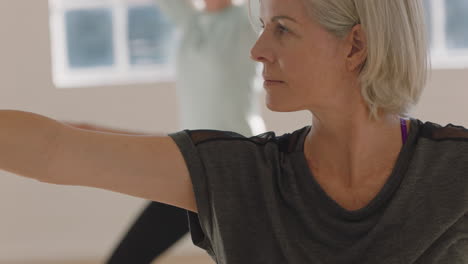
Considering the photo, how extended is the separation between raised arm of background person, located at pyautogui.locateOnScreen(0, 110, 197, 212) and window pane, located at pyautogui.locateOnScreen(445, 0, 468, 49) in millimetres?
4879

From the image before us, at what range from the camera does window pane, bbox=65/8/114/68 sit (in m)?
6.08

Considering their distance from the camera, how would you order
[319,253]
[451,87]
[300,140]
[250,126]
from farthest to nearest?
[451,87]
[250,126]
[300,140]
[319,253]

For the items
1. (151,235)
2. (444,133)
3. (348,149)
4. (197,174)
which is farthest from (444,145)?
(151,235)

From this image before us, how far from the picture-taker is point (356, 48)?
64.9 inches

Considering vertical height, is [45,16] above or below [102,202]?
above

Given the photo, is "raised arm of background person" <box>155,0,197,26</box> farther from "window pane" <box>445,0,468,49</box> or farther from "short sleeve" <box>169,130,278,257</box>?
"window pane" <box>445,0,468,49</box>

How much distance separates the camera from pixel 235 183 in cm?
156

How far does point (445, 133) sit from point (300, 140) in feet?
0.87

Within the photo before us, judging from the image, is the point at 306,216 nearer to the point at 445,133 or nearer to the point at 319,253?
the point at 319,253

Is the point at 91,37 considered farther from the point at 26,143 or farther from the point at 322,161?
the point at 26,143

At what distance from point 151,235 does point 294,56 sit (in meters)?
1.19

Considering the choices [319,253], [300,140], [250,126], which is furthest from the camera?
[250,126]

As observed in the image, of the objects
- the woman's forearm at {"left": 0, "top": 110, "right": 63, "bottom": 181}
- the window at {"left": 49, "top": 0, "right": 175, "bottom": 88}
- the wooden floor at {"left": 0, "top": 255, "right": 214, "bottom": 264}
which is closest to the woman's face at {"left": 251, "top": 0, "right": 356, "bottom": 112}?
the woman's forearm at {"left": 0, "top": 110, "right": 63, "bottom": 181}

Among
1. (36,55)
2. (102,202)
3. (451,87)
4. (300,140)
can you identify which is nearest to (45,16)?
(36,55)
